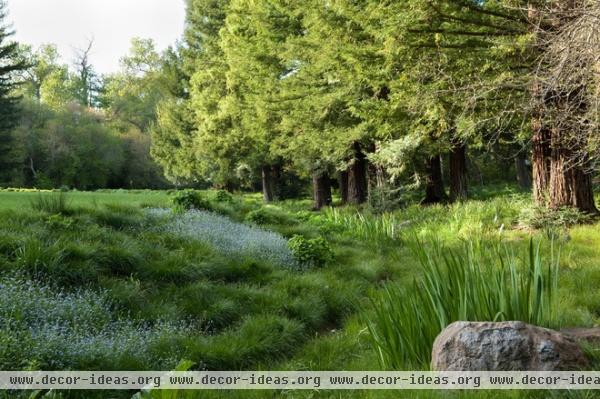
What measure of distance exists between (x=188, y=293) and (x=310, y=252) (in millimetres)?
2863

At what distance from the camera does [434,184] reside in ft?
52.4

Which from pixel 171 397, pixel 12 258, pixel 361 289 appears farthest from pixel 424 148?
pixel 171 397

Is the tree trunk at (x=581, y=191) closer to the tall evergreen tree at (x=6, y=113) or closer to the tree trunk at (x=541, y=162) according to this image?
the tree trunk at (x=541, y=162)

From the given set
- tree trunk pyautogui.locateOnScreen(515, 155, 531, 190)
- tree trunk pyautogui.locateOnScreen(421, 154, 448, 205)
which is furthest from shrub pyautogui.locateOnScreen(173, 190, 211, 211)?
tree trunk pyautogui.locateOnScreen(515, 155, 531, 190)

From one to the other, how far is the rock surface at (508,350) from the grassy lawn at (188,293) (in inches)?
11.9

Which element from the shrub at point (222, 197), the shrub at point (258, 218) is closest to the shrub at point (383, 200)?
the shrub at point (258, 218)

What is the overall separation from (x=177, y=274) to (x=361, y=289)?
2829 mm

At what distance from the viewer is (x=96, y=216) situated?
7590 millimetres

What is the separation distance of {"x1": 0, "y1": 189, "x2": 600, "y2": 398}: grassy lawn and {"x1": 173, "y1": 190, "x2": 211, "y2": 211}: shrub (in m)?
1.26

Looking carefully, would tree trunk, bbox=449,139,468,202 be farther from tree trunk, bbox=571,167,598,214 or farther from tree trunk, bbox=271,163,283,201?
tree trunk, bbox=271,163,283,201

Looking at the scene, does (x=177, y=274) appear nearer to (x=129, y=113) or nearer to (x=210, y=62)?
(x=210, y=62)

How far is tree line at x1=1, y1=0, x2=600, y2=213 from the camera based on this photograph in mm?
8039

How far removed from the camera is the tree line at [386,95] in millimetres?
8039

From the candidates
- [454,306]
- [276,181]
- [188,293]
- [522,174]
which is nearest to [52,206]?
[188,293]
